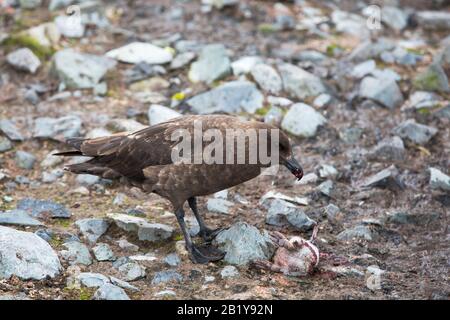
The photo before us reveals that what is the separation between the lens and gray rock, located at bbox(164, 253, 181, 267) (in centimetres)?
563

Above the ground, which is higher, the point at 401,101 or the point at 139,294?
the point at 139,294

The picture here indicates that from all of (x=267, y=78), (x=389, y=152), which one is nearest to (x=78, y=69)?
(x=267, y=78)

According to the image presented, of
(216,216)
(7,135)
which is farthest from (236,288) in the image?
(7,135)

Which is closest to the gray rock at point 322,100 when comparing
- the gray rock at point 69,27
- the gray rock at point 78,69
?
the gray rock at point 78,69

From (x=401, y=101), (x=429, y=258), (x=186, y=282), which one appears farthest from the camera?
(x=401, y=101)

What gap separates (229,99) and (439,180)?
263 cm

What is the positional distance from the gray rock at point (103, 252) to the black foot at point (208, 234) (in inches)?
32.4

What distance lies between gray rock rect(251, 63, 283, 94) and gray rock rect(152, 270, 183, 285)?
370cm

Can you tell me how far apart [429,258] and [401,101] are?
10.6 ft

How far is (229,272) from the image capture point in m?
5.46

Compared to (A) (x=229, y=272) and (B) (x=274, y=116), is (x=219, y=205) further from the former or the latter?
(B) (x=274, y=116)

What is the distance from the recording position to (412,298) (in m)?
5.13

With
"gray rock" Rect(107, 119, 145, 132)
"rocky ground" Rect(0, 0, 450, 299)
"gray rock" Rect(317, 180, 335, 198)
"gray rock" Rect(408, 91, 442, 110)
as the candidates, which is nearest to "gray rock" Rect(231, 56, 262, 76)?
"rocky ground" Rect(0, 0, 450, 299)
